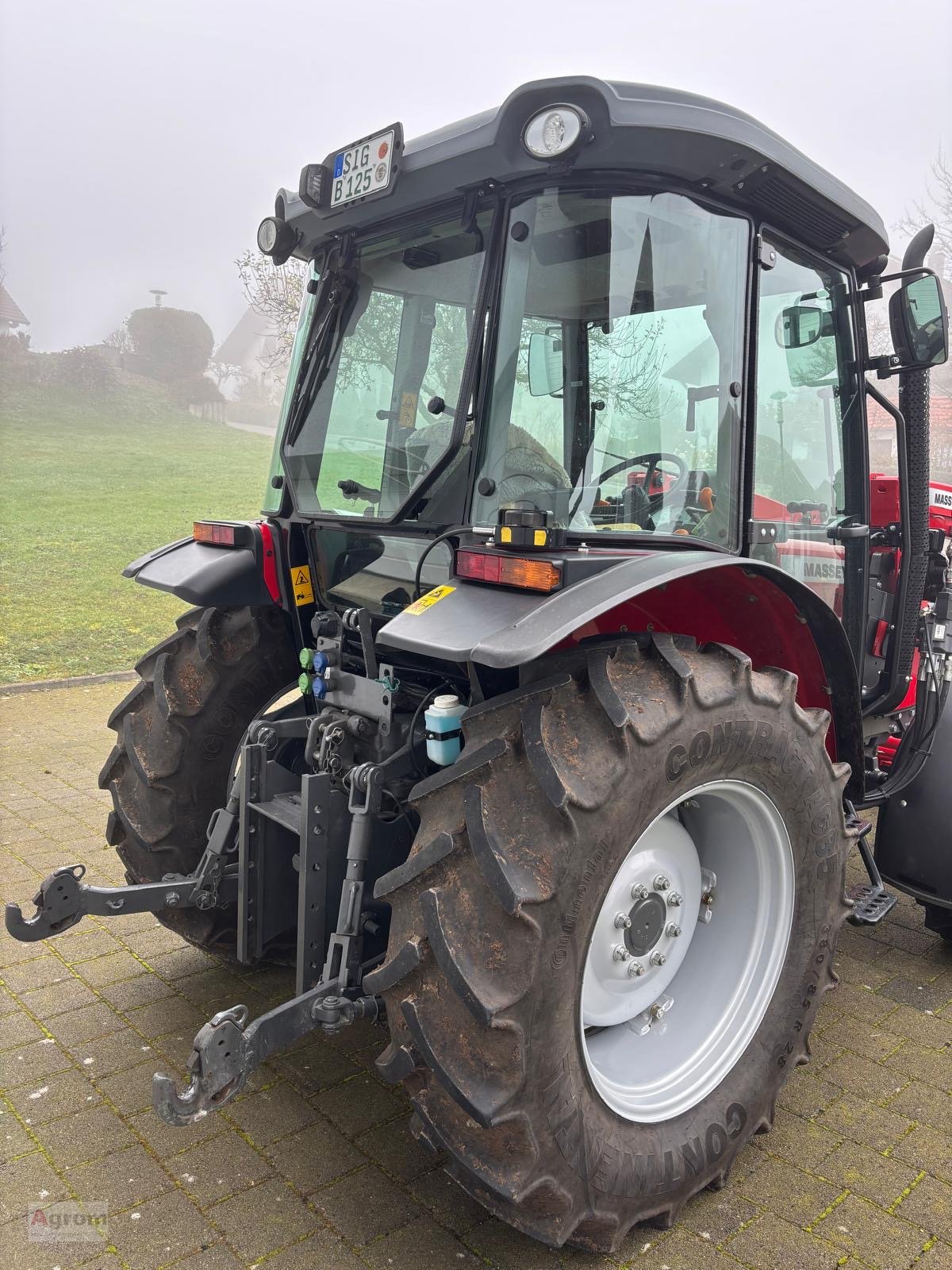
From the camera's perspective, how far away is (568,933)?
193cm

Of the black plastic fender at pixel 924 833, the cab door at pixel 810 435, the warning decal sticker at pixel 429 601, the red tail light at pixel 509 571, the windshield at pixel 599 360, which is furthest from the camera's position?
the black plastic fender at pixel 924 833

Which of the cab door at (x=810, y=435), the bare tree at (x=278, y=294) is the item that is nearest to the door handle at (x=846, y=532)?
the cab door at (x=810, y=435)

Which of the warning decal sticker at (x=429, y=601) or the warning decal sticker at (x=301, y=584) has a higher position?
the warning decal sticker at (x=429, y=601)

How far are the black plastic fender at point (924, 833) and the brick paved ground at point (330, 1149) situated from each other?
1.09ft

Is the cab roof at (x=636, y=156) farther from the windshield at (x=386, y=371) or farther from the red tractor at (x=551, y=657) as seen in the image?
the windshield at (x=386, y=371)

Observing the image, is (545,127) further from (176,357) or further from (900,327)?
(176,357)

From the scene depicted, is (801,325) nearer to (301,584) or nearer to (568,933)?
(301,584)

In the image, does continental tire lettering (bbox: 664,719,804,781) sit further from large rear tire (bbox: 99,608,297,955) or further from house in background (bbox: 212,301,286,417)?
house in background (bbox: 212,301,286,417)

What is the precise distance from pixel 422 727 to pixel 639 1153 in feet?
3.69

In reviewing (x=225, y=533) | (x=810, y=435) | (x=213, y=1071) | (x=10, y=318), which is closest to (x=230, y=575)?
(x=225, y=533)

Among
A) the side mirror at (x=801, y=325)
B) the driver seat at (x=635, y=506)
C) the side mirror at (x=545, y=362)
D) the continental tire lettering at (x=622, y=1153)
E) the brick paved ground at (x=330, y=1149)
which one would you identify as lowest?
the brick paved ground at (x=330, y=1149)

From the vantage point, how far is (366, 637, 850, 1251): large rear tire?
6.15ft

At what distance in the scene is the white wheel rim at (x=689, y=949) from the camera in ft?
7.79

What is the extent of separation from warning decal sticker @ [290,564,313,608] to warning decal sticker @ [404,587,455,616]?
0.88m
